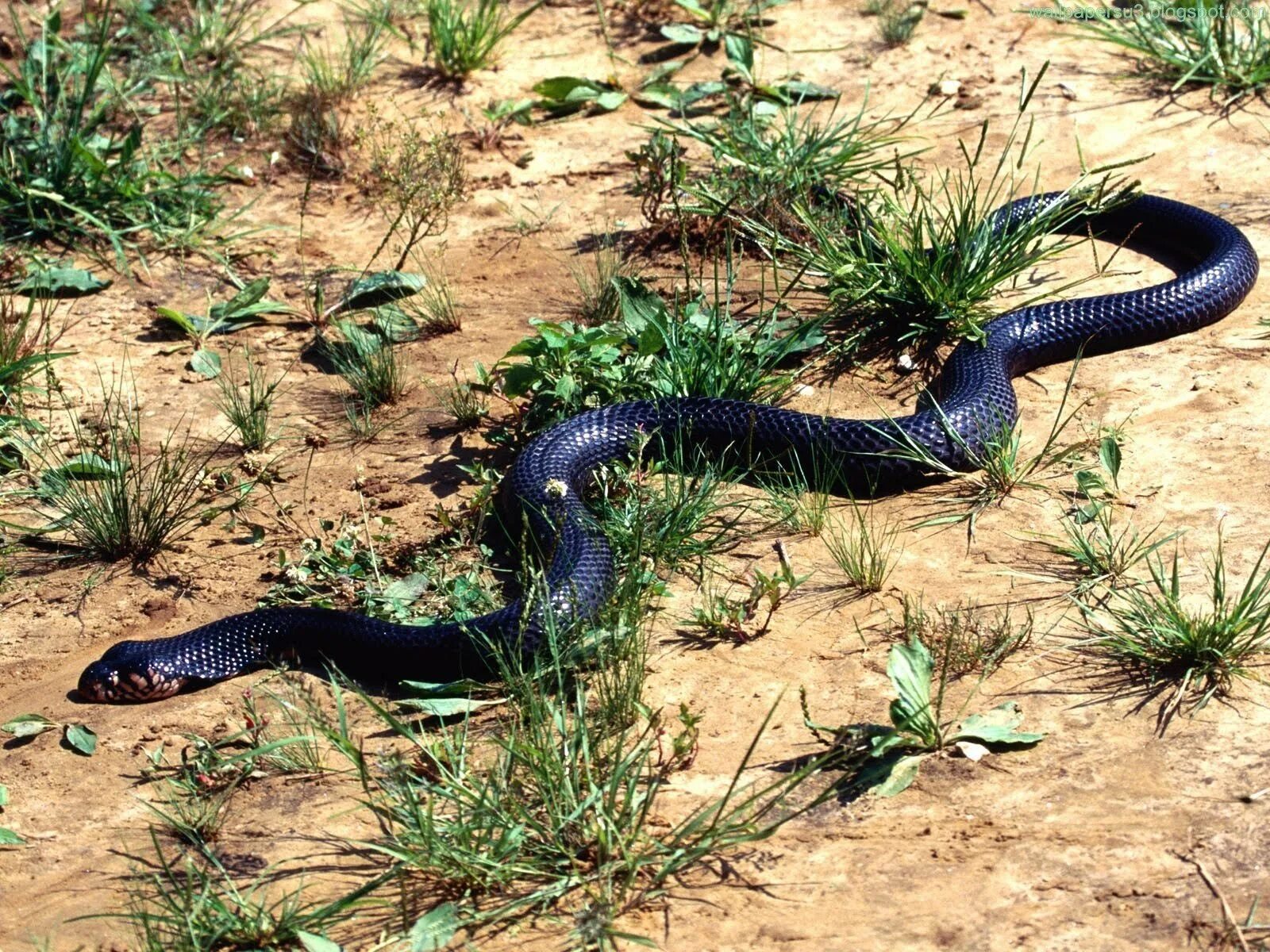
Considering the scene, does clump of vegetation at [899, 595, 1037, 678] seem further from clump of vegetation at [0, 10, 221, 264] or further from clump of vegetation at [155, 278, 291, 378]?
clump of vegetation at [0, 10, 221, 264]

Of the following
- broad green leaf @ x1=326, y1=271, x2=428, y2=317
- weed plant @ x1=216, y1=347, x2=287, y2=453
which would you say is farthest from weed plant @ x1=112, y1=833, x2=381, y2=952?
broad green leaf @ x1=326, y1=271, x2=428, y2=317

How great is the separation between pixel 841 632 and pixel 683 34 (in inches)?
193

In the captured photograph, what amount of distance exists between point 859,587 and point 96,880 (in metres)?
2.35

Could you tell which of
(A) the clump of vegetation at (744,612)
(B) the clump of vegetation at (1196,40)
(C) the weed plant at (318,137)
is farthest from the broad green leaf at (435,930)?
(B) the clump of vegetation at (1196,40)

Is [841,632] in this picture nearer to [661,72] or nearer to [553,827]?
[553,827]

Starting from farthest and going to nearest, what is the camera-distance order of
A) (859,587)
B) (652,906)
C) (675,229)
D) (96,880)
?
(675,229) < (859,587) < (96,880) < (652,906)

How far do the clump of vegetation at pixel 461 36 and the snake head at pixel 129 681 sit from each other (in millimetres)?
4578

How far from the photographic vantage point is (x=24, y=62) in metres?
7.40

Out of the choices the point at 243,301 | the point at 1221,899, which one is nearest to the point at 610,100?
the point at 243,301

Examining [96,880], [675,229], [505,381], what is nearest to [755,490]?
[505,381]

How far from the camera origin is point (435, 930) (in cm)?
317

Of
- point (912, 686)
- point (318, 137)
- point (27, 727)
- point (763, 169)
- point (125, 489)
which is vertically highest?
point (763, 169)

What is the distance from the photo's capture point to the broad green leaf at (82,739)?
4.11 meters

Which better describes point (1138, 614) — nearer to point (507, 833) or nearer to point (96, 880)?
point (507, 833)
